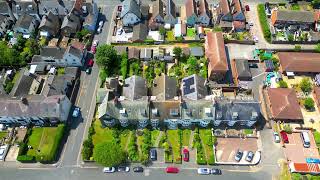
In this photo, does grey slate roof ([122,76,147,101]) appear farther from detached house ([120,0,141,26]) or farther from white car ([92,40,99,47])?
detached house ([120,0,141,26])

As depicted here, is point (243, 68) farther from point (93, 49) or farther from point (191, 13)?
point (93, 49)

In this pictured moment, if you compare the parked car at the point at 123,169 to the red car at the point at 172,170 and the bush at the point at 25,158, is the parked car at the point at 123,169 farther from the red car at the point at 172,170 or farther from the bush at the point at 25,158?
the bush at the point at 25,158

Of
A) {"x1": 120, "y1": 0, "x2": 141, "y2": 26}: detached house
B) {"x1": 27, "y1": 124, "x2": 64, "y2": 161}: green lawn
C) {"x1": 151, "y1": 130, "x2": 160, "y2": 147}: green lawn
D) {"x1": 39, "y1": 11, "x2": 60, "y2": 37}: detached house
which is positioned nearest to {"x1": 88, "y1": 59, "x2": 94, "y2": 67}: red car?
{"x1": 39, "y1": 11, "x2": 60, "y2": 37}: detached house

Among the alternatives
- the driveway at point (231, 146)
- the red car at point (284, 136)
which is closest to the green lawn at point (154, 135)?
the driveway at point (231, 146)

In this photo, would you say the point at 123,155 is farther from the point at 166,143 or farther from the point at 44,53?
the point at 44,53

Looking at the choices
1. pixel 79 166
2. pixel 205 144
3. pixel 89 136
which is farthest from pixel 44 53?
pixel 205 144

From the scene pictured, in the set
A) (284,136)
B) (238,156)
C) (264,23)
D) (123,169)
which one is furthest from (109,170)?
(264,23)
